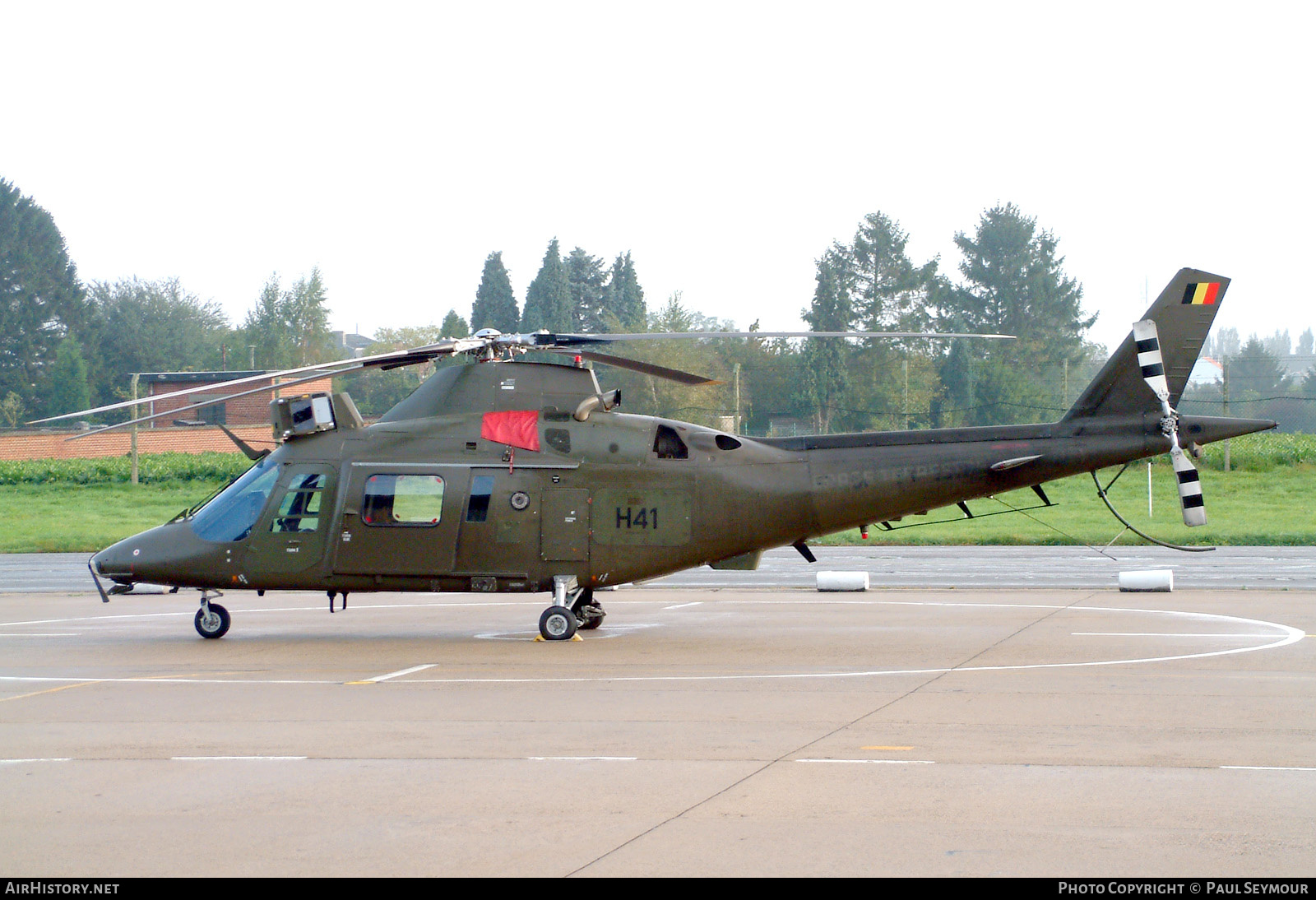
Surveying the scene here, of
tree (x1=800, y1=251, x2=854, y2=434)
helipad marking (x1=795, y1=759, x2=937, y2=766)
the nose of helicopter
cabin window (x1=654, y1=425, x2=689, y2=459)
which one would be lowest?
helipad marking (x1=795, y1=759, x2=937, y2=766)

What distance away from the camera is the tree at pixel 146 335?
9656 cm

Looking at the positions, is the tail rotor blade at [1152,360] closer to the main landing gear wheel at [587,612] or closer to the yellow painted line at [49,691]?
the main landing gear wheel at [587,612]

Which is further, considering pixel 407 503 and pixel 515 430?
pixel 515 430

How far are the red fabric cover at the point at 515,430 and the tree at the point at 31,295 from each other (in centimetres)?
8953

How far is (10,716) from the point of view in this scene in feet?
32.4

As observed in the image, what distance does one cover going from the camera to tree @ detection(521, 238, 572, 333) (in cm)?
7806

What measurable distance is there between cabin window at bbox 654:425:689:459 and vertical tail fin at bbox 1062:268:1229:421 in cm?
465

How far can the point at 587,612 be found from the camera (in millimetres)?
15492

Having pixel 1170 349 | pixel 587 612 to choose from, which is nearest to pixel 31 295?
pixel 587 612

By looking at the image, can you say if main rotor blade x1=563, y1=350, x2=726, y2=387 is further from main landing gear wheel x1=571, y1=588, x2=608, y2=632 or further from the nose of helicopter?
the nose of helicopter

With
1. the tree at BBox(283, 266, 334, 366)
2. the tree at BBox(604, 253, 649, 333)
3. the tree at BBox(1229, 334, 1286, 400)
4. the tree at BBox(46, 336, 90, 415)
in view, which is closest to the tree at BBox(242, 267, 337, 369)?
the tree at BBox(283, 266, 334, 366)

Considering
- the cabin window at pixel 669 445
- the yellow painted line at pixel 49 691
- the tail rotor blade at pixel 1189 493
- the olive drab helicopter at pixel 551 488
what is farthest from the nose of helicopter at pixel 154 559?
the tail rotor blade at pixel 1189 493

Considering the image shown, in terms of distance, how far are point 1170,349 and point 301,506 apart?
10.6 metres

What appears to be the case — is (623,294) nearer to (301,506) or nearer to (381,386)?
(381,386)
